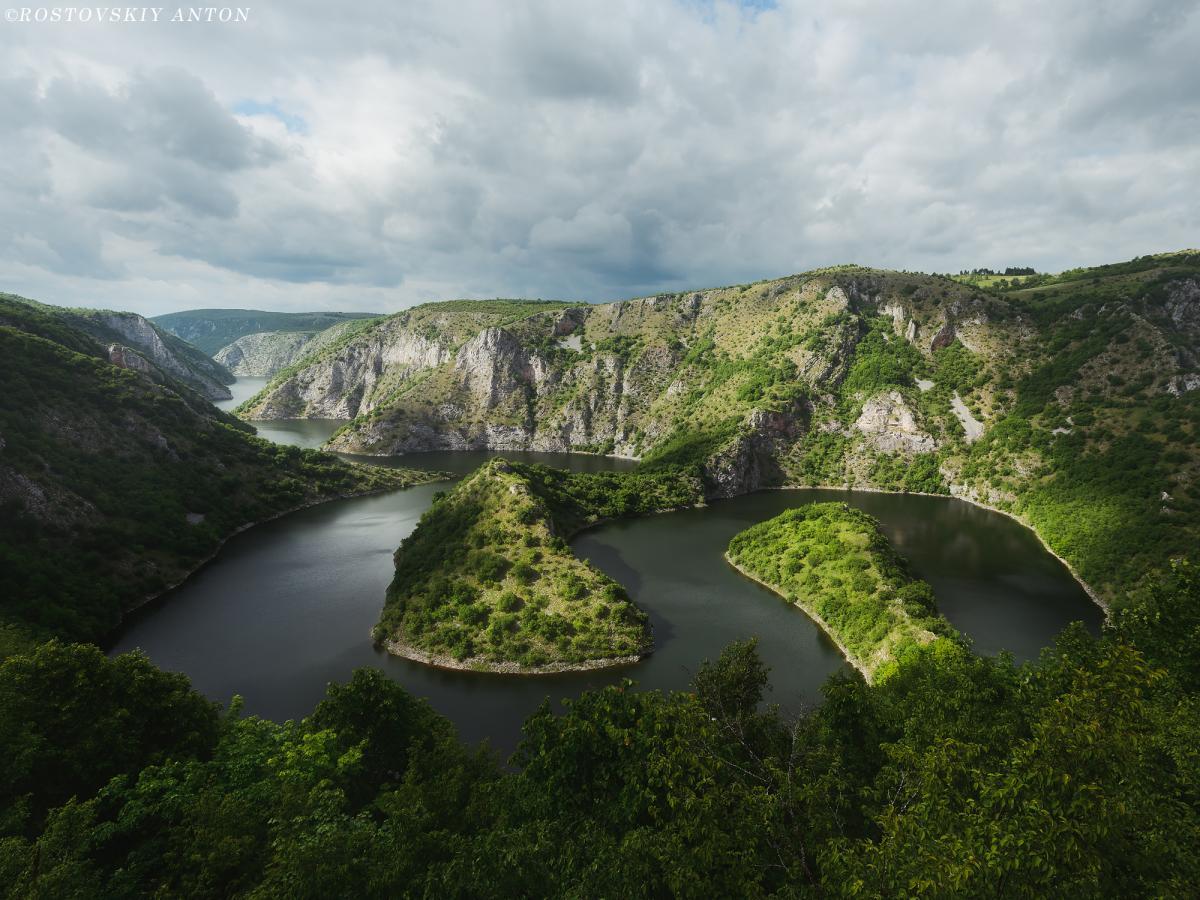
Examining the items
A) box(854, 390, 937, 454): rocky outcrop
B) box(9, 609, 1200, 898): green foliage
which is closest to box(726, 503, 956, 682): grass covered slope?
box(9, 609, 1200, 898): green foliage

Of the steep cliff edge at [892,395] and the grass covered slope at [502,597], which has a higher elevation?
the steep cliff edge at [892,395]

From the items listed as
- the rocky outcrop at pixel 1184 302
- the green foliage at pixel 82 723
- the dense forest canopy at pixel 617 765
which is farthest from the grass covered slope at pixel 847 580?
the rocky outcrop at pixel 1184 302

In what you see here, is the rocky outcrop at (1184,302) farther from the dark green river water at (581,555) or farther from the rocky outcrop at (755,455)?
→ the rocky outcrop at (755,455)

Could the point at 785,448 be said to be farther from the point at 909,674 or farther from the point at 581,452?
the point at 909,674

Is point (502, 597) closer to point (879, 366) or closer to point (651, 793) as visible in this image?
point (651, 793)

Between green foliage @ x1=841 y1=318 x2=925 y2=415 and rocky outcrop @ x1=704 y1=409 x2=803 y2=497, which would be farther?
green foliage @ x1=841 y1=318 x2=925 y2=415

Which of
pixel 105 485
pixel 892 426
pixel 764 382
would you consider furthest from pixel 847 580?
pixel 105 485

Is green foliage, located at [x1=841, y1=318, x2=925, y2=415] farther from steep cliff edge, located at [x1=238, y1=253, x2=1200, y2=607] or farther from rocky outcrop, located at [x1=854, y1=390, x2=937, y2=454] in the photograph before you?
rocky outcrop, located at [x1=854, y1=390, x2=937, y2=454]
